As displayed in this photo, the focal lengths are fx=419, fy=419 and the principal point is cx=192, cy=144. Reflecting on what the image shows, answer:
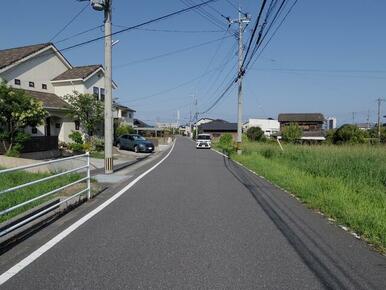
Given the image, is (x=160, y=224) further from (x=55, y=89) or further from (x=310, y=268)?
(x=55, y=89)

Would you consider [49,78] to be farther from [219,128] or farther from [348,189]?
[219,128]

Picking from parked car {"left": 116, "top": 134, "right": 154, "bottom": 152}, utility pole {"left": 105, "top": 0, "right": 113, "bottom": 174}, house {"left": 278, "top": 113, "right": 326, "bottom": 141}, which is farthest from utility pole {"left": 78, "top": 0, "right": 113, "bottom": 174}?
house {"left": 278, "top": 113, "right": 326, "bottom": 141}

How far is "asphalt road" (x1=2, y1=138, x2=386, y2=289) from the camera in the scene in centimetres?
457

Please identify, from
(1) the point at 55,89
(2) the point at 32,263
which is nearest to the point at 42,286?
(2) the point at 32,263

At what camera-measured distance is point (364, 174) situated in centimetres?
1416

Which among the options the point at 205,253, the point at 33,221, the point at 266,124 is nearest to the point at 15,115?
the point at 33,221

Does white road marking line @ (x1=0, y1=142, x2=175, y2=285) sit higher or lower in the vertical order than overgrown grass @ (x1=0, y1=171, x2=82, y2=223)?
lower

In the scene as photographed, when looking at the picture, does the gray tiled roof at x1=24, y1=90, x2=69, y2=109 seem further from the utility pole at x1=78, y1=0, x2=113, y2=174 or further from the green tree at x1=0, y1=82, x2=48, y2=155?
the utility pole at x1=78, y1=0, x2=113, y2=174

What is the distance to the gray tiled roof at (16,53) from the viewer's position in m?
29.1

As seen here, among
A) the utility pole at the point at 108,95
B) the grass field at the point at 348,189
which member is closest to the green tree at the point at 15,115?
the utility pole at the point at 108,95

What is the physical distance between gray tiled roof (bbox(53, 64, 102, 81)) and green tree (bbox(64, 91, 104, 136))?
1878mm

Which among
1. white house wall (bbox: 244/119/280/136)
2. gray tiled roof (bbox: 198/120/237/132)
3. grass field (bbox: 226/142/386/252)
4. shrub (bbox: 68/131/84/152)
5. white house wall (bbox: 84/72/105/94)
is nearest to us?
grass field (bbox: 226/142/386/252)

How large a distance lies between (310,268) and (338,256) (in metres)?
0.74

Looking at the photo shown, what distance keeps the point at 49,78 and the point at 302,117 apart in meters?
77.7
